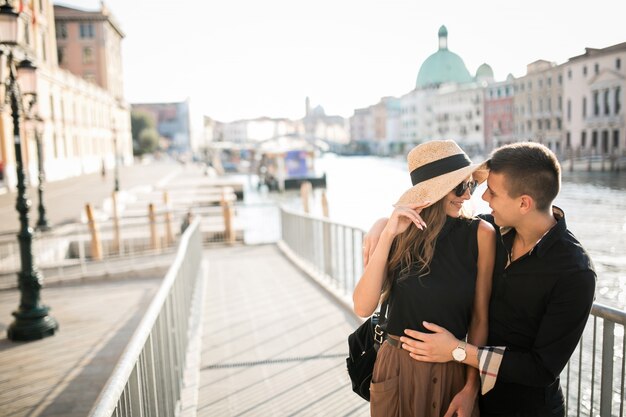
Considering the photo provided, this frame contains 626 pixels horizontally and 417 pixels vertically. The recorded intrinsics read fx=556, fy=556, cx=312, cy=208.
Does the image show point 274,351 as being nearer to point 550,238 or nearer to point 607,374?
point 607,374

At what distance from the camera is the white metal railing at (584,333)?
248 cm

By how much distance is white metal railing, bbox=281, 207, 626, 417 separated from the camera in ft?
8.15

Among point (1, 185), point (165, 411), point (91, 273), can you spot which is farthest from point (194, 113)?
point (165, 411)

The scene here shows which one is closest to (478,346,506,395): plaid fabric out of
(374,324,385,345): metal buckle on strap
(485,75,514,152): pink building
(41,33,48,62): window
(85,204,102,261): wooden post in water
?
(374,324,385,345): metal buckle on strap

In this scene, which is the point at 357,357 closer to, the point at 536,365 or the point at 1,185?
the point at 536,365

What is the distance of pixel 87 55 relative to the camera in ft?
210

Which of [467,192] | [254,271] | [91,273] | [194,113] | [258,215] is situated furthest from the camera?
[194,113]

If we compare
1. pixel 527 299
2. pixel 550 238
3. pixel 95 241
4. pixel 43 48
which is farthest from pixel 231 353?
pixel 43 48

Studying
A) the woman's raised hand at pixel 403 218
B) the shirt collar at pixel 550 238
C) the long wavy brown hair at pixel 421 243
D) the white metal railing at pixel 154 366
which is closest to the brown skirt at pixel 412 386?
the long wavy brown hair at pixel 421 243

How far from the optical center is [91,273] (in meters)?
11.7

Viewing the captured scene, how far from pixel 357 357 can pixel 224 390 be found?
2295mm

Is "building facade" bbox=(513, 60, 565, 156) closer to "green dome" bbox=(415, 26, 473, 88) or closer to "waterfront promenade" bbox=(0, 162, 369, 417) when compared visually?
"waterfront promenade" bbox=(0, 162, 369, 417)

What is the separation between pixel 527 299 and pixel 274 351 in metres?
3.77

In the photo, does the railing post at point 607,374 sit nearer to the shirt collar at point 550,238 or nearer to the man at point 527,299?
the man at point 527,299
